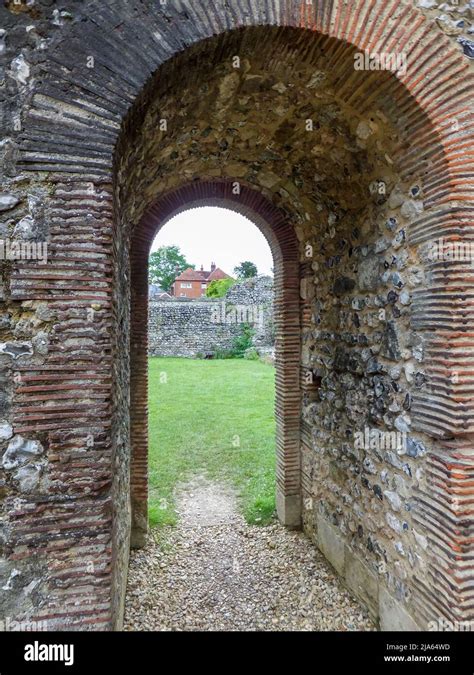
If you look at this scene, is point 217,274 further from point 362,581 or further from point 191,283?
point 362,581

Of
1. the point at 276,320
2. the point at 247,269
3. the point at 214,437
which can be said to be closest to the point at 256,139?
the point at 276,320

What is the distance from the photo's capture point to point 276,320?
5.15 metres

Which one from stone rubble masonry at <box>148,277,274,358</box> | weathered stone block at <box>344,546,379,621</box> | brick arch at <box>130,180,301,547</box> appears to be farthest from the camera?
stone rubble masonry at <box>148,277,274,358</box>

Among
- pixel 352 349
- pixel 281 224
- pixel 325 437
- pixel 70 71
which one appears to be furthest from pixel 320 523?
pixel 70 71

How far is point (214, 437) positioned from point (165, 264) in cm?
3689

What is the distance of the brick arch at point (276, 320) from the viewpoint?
15.1 ft

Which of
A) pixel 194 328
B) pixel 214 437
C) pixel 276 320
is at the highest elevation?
pixel 276 320

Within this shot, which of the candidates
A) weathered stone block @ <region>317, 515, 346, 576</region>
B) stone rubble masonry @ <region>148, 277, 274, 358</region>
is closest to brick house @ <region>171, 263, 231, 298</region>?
stone rubble masonry @ <region>148, 277, 274, 358</region>

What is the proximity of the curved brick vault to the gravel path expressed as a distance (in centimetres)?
54

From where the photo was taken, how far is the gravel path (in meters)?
3.54

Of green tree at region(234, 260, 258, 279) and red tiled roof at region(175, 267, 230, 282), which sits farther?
red tiled roof at region(175, 267, 230, 282)

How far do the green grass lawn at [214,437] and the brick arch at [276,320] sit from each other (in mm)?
631

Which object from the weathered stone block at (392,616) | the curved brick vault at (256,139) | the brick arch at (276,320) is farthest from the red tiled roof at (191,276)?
the weathered stone block at (392,616)

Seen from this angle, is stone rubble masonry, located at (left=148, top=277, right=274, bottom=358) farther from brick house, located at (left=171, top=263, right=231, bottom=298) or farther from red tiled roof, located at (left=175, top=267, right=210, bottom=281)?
red tiled roof, located at (left=175, top=267, right=210, bottom=281)
